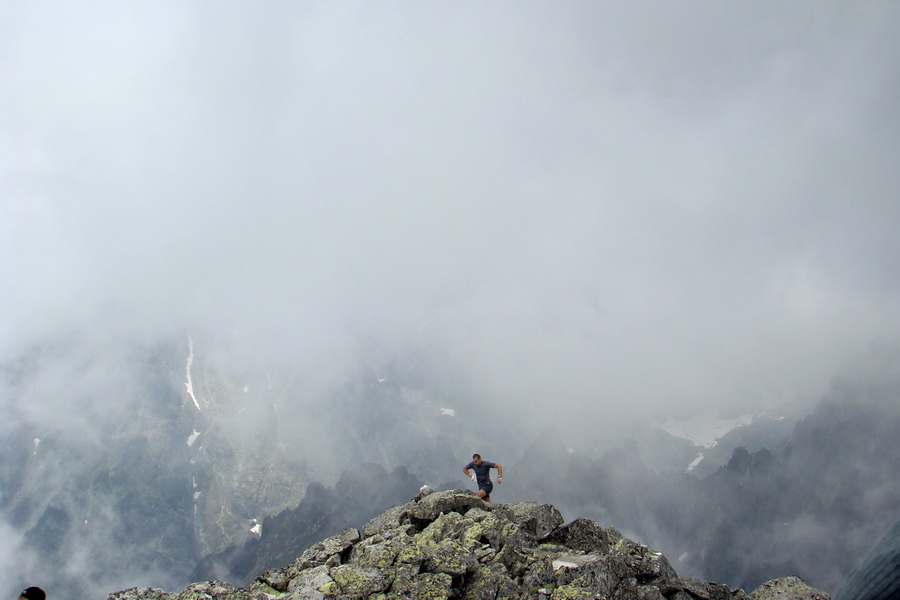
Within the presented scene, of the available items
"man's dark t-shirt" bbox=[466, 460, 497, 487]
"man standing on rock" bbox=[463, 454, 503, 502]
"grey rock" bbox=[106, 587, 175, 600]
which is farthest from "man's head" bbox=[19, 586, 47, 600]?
"man's dark t-shirt" bbox=[466, 460, 497, 487]

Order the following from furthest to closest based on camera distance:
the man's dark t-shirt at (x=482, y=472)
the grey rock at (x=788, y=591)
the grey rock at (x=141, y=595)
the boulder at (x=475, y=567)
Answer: the man's dark t-shirt at (x=482, y=472)
the grey rock at (x=788, y=591)
the boulder at (x=475, y=567)
the grey rock at (x=141, y=595)

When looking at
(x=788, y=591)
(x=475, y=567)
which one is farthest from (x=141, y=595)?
(x=788, y=591)

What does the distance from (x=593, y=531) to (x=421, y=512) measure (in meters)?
9.09

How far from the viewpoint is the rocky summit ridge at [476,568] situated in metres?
21.1

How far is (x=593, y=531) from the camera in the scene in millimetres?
27953

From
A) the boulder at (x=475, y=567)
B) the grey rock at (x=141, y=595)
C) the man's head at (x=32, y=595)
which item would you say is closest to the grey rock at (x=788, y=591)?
the boulder at (x=475, y=567)

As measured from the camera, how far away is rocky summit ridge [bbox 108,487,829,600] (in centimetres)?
2114

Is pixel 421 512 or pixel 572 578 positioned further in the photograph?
pixel 421 512

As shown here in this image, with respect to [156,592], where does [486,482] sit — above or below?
above

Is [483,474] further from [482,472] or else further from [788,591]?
[788,591]

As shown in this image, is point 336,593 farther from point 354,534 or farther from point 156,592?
point 354,534

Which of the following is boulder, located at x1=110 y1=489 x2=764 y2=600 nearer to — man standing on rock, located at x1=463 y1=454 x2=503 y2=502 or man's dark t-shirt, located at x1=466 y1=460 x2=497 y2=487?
man standing on rock, located at x1=463 y1=454 x2=503 y2=502

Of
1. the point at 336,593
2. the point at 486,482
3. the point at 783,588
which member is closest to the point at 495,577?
the point at 336,593

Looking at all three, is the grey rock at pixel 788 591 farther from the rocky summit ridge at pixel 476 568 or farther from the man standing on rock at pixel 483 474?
the man standing on rock at pixel 483 474
